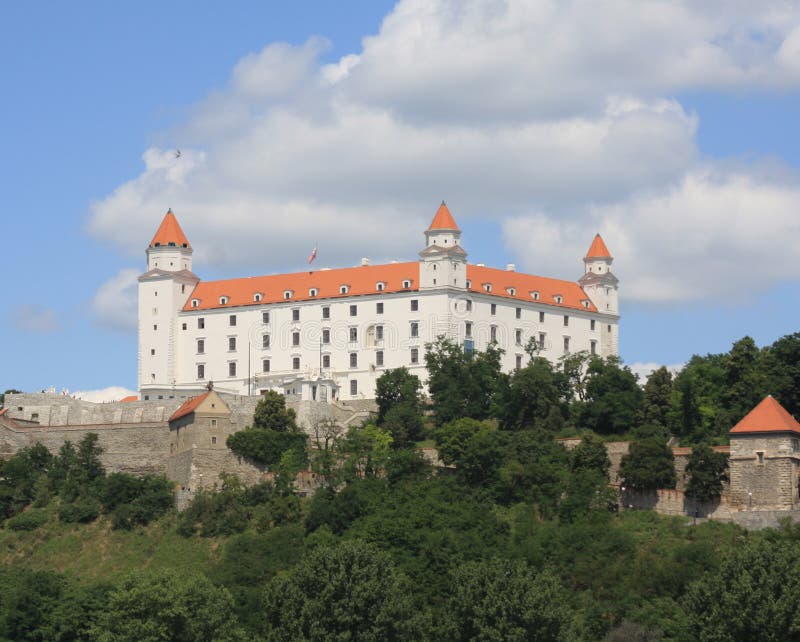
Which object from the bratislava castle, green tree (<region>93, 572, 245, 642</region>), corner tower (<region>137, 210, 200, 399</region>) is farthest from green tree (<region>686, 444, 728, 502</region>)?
corner tower (<region>137, 210, 200, 399</region>)

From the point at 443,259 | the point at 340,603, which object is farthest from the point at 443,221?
the point at 340,603

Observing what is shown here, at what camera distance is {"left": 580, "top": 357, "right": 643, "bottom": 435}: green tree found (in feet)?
300

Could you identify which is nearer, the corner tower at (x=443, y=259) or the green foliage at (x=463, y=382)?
the green foliage at (x=463, y=382)

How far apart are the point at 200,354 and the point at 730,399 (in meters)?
32.7

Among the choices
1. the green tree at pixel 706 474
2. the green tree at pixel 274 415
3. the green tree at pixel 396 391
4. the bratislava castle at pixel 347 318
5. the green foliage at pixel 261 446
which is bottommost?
the green tree at pixel 706 474

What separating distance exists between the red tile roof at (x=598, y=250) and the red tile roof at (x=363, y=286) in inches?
76.0

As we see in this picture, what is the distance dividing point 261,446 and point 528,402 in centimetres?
1361

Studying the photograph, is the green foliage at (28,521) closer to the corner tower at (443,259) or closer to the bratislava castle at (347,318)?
the bratislava castle at (347,318)

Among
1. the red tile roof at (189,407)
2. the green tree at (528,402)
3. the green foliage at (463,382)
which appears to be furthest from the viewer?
the green foliage at (463,382)

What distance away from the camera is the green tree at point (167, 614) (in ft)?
212

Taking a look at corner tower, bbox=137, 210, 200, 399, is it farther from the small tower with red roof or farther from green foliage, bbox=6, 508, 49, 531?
the small tower with red roof

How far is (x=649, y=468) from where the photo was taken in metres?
81.2

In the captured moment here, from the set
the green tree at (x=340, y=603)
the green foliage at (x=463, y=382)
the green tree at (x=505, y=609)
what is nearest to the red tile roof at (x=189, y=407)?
the green foliage at (x=463, y=382)

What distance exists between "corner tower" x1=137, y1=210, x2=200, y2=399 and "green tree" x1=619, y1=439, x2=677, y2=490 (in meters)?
33.6
